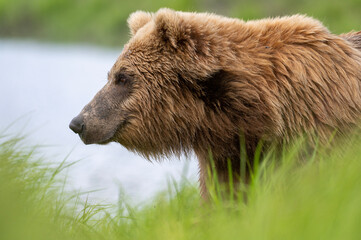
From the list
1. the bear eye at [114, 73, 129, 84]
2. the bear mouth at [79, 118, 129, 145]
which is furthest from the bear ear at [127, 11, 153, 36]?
the bear mouth at [79, 118, 129, 145]

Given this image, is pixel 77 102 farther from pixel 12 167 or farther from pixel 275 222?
pixel 275 222

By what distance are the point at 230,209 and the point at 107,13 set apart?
18.4 metres

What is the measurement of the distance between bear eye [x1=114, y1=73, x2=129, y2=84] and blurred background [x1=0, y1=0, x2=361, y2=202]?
4.33m

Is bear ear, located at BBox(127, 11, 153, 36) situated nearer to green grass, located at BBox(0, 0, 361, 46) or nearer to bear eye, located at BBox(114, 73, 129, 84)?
bear eye, located at BBox(114, 73, 129, 84)

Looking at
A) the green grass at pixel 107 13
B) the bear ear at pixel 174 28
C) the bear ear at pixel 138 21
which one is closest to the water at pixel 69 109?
the green grass at pixel 107 13

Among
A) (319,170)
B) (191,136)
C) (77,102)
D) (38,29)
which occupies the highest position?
(38,29)

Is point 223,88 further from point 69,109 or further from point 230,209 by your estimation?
point 69,109

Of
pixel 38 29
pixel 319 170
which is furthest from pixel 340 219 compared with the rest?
pixel 38 29

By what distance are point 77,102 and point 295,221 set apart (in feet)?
45.4

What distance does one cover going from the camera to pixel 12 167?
3953 mm

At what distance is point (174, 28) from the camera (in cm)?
423

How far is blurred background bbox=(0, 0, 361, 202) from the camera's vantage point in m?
10.7

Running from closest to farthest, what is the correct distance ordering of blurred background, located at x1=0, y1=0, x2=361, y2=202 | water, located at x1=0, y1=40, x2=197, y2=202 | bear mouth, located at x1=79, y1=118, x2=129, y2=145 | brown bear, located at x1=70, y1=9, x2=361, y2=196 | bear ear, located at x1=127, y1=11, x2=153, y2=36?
brown bear, located at x1=70, y1=9, x2=361, y2=196 → bear mouth, located at x1=79, y1=118, x2=129, y2=145 → bear ear, located at x1=127, y1=11, x2=153, y2=36 → water, located at x1=0, y1=40, x2=197, y2=202 → blurred background, located at x1=0, y1=0, x2=361, y2=202

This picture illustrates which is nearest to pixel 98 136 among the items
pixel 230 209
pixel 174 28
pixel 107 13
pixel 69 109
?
pixel 174 28
